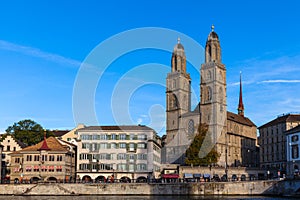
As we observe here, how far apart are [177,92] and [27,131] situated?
50.1m

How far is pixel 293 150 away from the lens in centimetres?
9556

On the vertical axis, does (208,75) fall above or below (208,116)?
above

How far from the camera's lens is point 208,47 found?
14300 centimetres

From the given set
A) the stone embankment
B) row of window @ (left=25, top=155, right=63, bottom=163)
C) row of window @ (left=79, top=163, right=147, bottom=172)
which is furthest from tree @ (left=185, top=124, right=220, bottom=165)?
row of window @ (left=25, top=155, right=63, bottom=163)

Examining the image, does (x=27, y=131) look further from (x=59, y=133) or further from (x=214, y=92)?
(x=214, y=92)

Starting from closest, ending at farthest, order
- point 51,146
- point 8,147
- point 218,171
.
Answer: point 51,146
point 218,171
point 8,147

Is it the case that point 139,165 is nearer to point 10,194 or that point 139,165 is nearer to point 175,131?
point 10,194

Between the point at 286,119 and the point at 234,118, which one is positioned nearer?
the point at 286,119

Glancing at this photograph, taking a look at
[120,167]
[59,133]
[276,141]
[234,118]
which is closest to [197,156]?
[120,167]

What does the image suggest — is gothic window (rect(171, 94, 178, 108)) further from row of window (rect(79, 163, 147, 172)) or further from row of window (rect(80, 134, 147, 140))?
Result: row of window (rect(79, 163, 147, 172))

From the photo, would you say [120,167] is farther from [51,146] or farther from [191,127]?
[191,127]

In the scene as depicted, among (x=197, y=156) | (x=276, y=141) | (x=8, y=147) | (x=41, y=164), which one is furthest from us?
(x=276, y=141)

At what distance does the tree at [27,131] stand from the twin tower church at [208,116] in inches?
1538

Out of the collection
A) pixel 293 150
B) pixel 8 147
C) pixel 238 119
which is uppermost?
pixel 238 119
